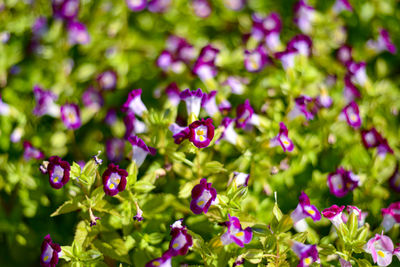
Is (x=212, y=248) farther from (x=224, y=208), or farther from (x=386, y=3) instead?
(x=386, y=3)

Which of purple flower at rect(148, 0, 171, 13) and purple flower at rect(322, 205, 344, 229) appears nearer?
purple flower at rect(322, 205, 344, 229)

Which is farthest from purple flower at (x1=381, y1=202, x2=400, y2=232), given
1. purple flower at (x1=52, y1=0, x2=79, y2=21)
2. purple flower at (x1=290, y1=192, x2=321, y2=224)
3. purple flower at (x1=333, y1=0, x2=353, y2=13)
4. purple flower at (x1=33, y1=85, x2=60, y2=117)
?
purple flower at (x1=52, y1=0, x2=79, y2=21)

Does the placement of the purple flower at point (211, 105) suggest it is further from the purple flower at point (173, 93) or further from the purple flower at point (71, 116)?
the purple flower at point (71, 116)

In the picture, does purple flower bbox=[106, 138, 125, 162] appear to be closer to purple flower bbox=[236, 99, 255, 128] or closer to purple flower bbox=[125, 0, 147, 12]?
purple flower bbox=[236, 99, 255, 128]

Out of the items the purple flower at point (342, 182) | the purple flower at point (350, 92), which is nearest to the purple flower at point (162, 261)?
the purple flower at point (342, 182)

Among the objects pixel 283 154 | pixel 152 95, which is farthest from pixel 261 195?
pixel 152 95

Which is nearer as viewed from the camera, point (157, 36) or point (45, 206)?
point (45, 206)
